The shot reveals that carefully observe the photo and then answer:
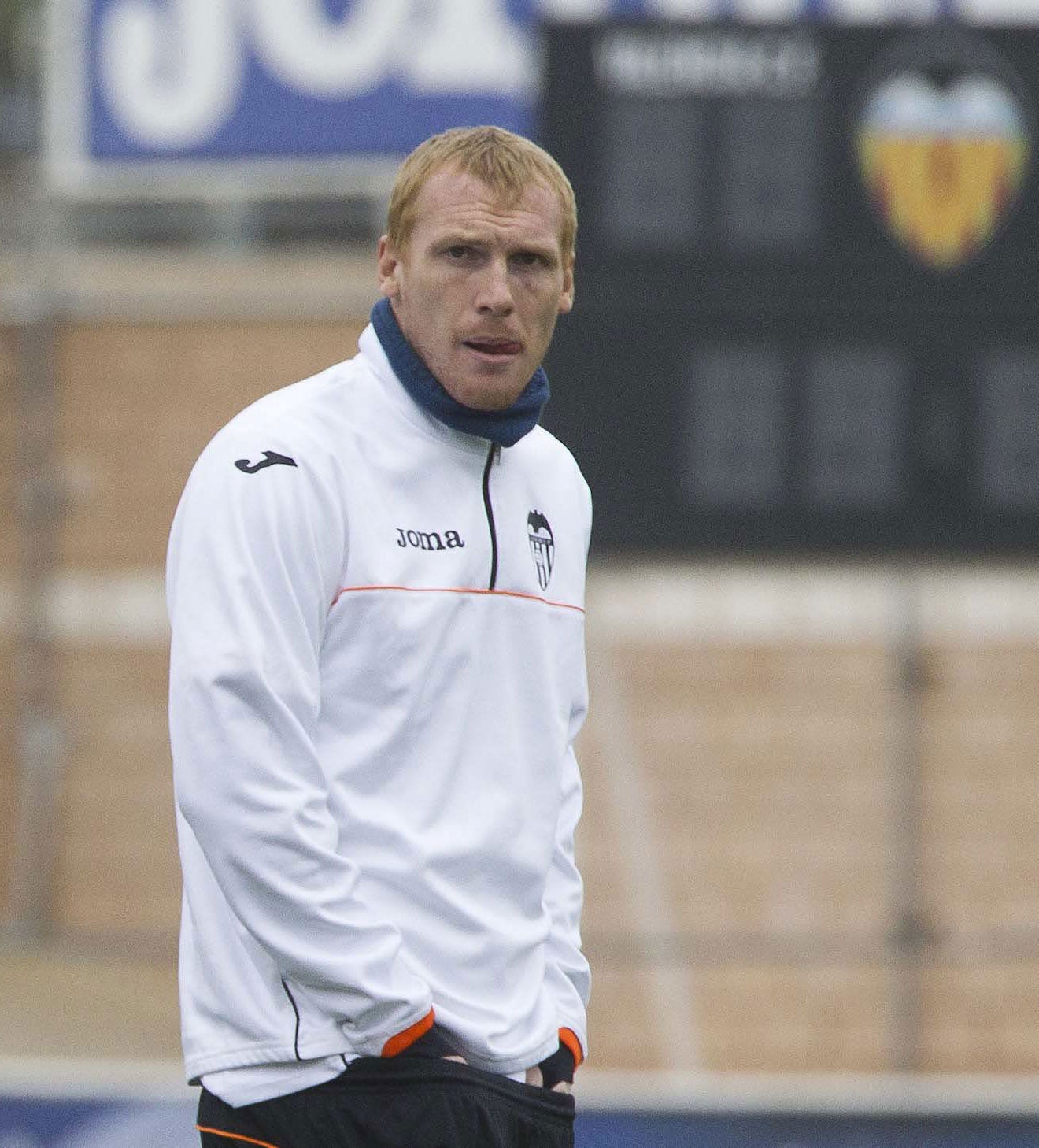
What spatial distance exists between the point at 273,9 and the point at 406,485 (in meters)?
6.62

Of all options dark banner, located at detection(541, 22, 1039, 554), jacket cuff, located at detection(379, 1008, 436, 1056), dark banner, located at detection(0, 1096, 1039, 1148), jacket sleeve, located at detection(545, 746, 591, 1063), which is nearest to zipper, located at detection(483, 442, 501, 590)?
jacket sleeve, located at detection(545, 746, 591, 1063)

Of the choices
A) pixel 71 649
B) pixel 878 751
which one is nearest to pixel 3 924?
pixel 71 649

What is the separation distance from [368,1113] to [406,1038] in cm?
8

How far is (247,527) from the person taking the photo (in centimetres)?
170

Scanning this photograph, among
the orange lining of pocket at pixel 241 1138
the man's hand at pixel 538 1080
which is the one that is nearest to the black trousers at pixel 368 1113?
the orange lining of pocket at pixel 241 1138

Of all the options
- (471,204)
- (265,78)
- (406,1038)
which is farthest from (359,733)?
(265,78)

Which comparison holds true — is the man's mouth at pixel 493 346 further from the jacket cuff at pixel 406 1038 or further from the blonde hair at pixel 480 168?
the jacket cuff at pixel 406 1038

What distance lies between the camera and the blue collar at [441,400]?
1855 mm

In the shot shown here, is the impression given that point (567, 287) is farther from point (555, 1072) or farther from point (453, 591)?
point (555, 1072)

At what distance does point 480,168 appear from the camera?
183cm

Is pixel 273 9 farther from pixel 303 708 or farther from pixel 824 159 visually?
pixel 303 708

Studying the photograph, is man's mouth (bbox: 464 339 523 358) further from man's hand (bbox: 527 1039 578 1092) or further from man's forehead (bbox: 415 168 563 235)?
man's hand (bbox: 527 1039 578 1092)

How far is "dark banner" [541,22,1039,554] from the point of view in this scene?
19.8 feet

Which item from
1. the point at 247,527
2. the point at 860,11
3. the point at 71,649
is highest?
the point at 860,11
